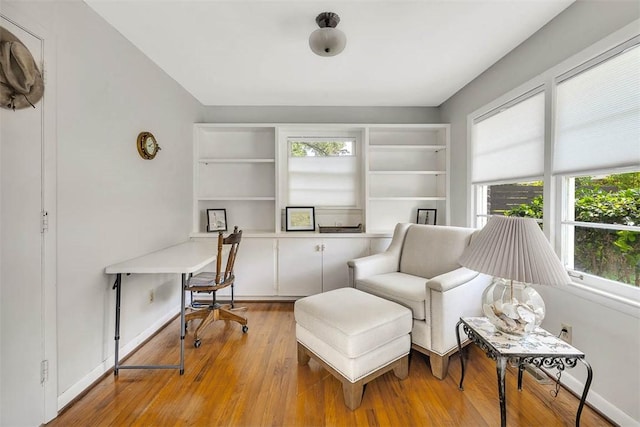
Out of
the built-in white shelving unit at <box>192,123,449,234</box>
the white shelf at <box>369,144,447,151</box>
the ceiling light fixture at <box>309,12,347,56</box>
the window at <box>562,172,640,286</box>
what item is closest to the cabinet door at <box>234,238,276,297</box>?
the built-in white shelving unit at <box>192,123,449,234</box>

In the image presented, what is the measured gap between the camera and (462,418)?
1.41m

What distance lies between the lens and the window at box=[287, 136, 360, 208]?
3389mm

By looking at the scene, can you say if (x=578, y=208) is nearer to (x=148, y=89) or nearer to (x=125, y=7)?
(x=125, y=7)

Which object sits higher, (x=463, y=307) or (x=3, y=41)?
(x=3, y=41)

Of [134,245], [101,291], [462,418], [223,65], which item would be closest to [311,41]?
[223,65]

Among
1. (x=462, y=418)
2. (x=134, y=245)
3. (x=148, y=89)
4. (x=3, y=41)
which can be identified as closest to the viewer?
(x=3, y=41)

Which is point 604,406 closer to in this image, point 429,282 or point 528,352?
point 528,352

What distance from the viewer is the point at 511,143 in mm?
2160

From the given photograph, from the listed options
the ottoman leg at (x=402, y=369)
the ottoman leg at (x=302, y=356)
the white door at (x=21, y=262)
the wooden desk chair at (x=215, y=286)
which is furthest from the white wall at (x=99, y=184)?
the ottoman leg at (x=402, y=369)

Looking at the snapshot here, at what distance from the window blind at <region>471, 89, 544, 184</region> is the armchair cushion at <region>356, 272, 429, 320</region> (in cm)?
115

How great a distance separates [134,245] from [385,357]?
1.99m

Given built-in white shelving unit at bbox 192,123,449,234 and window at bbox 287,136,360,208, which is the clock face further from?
window at bbox 287,136,360,208

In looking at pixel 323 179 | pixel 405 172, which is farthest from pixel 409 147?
pixel 323 179

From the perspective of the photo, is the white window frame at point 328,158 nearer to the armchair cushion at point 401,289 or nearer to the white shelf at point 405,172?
the white shelf at point 405,172
